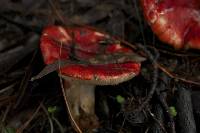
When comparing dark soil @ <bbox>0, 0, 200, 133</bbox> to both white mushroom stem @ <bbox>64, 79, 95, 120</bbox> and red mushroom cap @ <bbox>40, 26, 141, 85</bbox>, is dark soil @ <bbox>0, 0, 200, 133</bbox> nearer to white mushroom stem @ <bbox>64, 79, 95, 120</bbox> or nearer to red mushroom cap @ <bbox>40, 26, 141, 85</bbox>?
white mushroom stem @ <bbox>64, 79, 95, 120</bbox>

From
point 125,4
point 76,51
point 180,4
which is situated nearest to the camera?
point 76,51

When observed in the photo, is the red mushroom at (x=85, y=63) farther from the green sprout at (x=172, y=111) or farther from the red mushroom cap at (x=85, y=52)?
the green sprout at (x=172, y=111)

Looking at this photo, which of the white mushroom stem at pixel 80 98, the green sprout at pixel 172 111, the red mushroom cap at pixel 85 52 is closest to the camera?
the red mushroom cap at pixel 85 52

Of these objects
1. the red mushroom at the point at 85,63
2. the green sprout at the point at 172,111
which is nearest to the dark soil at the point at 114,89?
the green sprout at the point at 172,111

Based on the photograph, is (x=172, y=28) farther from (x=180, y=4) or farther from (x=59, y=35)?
(x=59, y=35)

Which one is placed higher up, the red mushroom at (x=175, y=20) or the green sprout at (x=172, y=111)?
the red mushroom at (x=175, y=20)

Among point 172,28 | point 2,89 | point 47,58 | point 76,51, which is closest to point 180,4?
point 172,28

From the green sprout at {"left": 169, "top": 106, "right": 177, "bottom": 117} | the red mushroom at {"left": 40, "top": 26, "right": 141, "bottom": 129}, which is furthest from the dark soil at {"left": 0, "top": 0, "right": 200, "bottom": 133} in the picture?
the red mushroom at {"left": 40, "top": 26, "right": 141, "bottom": 129}
